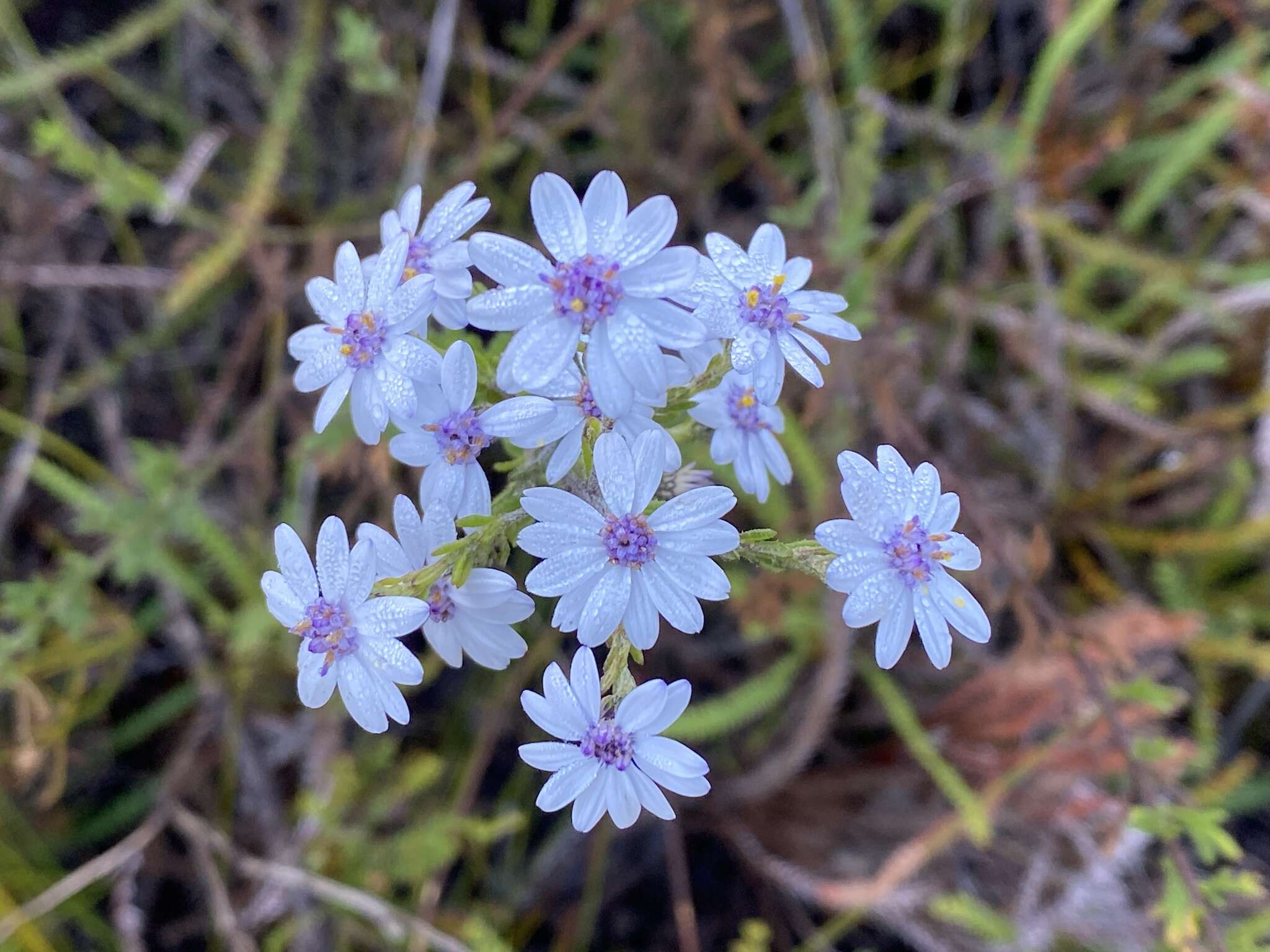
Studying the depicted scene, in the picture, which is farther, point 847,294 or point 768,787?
point 768,787

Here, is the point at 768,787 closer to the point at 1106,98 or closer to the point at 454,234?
the point at 454,234

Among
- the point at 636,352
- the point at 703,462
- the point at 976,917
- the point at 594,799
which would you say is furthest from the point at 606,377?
the point at 976,917

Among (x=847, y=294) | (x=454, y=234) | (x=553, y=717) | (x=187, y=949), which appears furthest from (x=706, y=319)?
(x=187, y=949)

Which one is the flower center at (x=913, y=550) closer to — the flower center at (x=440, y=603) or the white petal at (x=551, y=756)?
the white petal at (x=551, y=756)

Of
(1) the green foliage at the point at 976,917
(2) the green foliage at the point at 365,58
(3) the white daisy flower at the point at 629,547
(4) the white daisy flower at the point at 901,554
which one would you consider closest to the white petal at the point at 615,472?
(3) the white daisy flower at the point at 629,547

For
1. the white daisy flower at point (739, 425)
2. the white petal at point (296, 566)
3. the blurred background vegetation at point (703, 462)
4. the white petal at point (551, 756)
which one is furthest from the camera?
the blurred background vegetation at point (703, 462)
